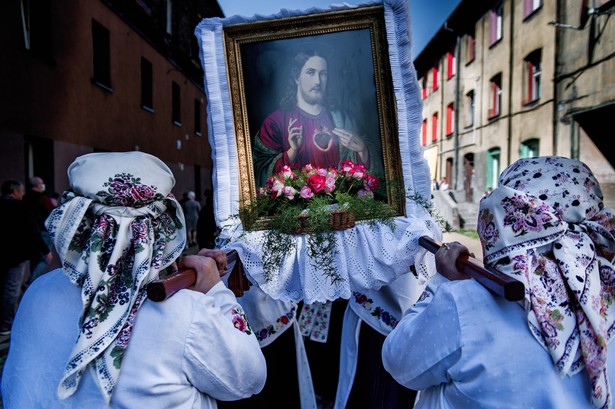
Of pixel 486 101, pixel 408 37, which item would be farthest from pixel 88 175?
pixel 486 101

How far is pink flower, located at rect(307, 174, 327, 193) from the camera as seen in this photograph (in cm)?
238

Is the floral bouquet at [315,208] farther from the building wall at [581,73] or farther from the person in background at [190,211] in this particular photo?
the person in background at [190,211]

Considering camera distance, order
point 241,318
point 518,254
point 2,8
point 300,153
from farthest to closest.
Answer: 1. point 2,8
2. point 300,153
3. point 241,318
4. point 518,254

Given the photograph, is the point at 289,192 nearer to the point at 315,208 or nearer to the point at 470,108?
the point at 315,208

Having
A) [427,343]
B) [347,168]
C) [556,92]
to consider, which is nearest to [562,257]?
[427,343]

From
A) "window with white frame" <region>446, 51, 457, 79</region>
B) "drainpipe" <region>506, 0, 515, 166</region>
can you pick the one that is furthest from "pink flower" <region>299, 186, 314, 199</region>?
"window with white frame" <region>446, 51, 457, 79</region>

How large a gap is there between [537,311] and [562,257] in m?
0.18

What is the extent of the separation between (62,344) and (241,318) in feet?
1.82

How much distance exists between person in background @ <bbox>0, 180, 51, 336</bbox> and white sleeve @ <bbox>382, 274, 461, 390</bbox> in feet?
15.0

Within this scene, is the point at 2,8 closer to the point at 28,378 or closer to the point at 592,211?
the point at 28,378

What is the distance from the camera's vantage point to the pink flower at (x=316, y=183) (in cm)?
238

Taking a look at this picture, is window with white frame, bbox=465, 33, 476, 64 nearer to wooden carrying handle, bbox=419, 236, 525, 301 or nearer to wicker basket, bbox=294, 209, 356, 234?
wicker basket, bbox=294, 209, 356, 234

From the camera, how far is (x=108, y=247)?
133 centimetres

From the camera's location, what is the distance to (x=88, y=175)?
1.35 metres
